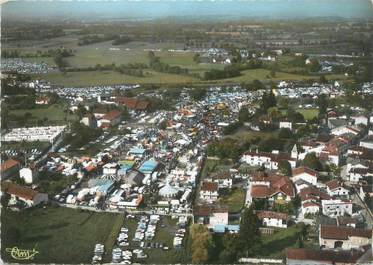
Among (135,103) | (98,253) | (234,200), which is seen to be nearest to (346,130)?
(234,200)

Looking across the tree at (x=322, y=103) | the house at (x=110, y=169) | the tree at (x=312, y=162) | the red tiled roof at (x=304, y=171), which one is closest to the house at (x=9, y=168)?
the house at (x=110, y=169)

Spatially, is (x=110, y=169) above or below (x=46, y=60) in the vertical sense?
below

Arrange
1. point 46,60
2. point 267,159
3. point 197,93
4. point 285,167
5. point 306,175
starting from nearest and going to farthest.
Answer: point 306,175 → point 285,167 → point 267,159 → point 46,60 → point 197,93

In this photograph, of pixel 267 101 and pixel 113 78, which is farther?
pixel 267 101

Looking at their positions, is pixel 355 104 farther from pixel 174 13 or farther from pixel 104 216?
pixel 104 216

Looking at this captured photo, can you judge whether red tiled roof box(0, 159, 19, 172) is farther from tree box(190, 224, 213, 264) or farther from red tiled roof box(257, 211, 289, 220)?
red tiled roof box(257, 211, 289, 220)

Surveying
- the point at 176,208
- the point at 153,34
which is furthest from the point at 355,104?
the point at 176,208

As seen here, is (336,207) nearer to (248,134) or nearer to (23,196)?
(248,134)
